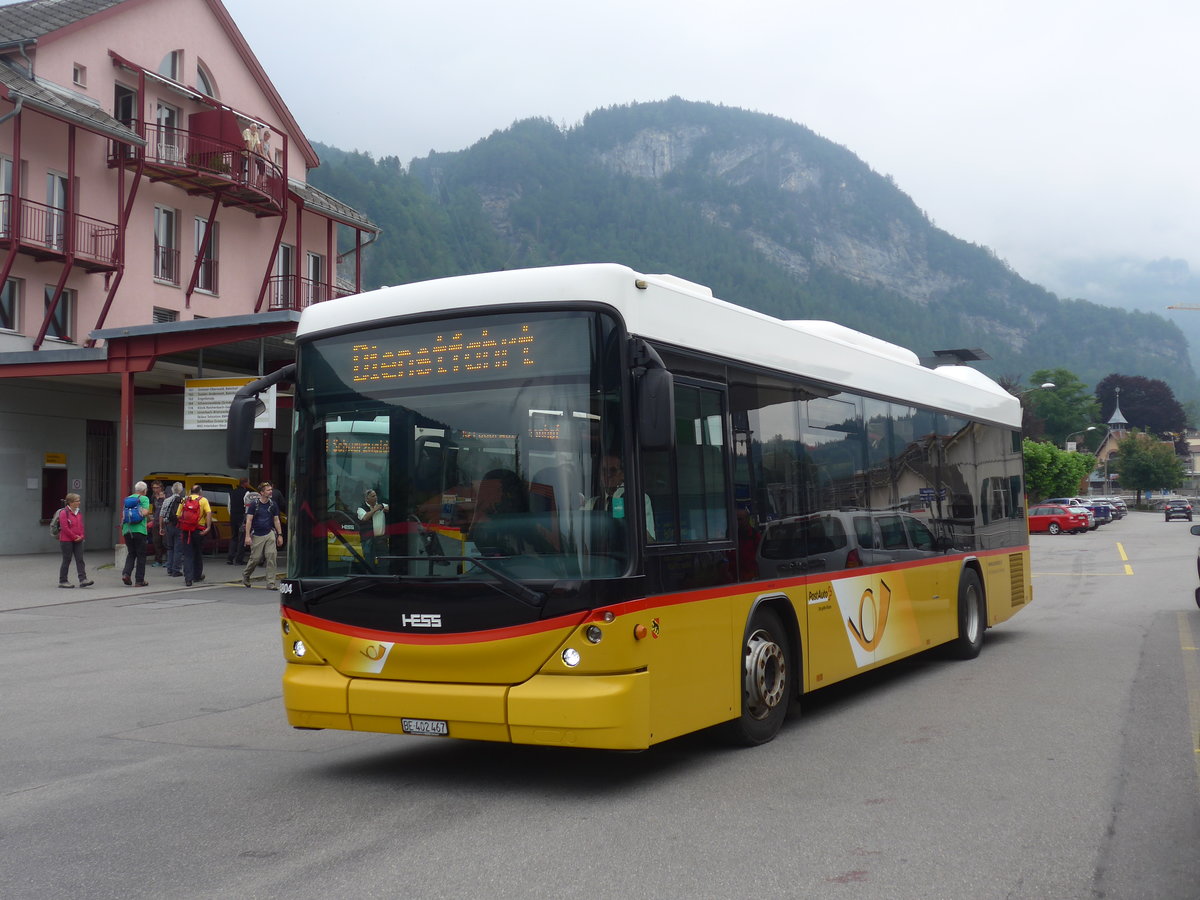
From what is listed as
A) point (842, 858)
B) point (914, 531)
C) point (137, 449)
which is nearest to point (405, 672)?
point (842, 858)

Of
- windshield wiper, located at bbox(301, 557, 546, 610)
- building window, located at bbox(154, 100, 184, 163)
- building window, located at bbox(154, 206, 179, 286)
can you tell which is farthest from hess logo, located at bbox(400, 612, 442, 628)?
building window, located at bbox(154, 206, 179, 286)

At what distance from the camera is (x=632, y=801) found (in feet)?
20.4

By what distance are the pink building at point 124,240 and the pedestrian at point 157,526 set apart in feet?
3.75

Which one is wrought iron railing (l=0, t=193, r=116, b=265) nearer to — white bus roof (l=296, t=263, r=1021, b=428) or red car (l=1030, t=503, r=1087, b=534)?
white bus roof (l=296, t=263, r=1021, b=428)

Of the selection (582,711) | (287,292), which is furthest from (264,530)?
(287,292)

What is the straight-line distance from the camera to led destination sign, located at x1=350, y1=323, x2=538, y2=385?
21.2ft

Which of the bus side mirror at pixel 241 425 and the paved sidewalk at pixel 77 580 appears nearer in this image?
the bus side mirror at pixel 241 425

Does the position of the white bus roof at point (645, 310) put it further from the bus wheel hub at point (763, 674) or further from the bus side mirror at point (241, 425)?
the bus wheel hub at point (763, 674)

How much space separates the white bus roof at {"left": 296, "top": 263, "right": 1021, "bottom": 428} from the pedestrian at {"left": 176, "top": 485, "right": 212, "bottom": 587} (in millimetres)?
15308

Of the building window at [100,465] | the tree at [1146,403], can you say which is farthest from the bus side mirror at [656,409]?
the tree at [1146,403]

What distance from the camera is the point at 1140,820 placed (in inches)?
228

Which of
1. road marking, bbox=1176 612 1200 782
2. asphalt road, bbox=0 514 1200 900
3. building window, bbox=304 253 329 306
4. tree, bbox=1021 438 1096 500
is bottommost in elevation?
road marking, bbox=1176 612 1200 782

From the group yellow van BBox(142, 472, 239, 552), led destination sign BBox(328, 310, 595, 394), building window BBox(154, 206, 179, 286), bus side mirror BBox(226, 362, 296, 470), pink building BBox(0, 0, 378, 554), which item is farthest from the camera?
building window BBox(154, 206, 179, 286)

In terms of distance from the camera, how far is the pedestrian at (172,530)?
2288 centimetres
